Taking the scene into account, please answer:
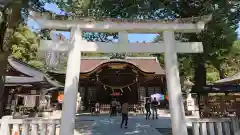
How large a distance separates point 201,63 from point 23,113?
44.2ft

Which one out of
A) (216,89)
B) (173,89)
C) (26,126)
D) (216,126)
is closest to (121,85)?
(216,89)

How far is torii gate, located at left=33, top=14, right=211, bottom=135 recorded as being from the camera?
6.04 meters

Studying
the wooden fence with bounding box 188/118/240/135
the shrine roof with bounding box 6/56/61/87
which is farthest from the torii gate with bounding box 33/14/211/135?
the shrine roof with bounding box 6/56/61/87

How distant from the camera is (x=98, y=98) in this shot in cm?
1931

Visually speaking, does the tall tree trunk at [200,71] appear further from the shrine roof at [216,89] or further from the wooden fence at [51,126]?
the wooden fence at [51,126]

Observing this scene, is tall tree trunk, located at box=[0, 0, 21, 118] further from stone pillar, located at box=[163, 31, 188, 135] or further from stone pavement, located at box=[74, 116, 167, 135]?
stone pillar, located at box=[163, 31, 188, 135]

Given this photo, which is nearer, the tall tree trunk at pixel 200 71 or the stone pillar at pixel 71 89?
the stone pillar at pixel 71 89

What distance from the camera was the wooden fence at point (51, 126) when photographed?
5719 mm

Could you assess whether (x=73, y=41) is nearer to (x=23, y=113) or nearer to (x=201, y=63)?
(x=201, y=63)

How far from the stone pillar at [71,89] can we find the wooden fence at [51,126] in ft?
1.15

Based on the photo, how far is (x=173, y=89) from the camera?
6.18 m

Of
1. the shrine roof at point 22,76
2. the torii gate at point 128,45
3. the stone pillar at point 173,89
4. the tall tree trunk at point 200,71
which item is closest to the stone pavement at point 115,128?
the stone pillar at point 173,89

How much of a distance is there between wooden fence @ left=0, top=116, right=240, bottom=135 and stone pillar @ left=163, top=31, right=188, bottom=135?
17.7 inches

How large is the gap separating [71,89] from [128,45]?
7.62 ft
